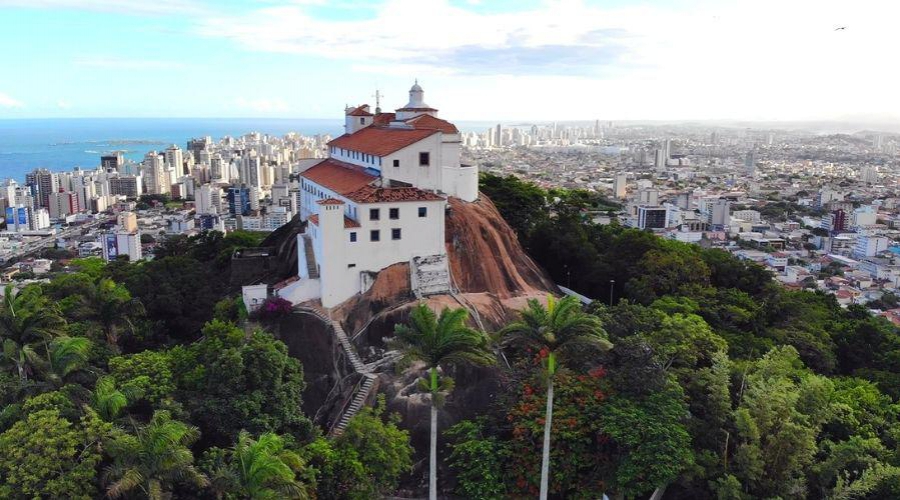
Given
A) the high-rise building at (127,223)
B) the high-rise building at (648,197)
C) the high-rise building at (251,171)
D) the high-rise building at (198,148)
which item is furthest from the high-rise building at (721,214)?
the high-rise building at (198,148)

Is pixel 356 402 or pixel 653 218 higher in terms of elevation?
pixel 356 402

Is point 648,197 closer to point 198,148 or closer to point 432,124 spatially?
point 432,124

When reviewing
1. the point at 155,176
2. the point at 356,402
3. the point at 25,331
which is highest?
the point at 25,331

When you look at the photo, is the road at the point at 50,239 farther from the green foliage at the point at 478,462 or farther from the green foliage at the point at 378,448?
the green foliage at the point at 478,462

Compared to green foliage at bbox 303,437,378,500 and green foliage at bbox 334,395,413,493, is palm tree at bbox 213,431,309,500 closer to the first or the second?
green foliage at bbox 303,437,378,500

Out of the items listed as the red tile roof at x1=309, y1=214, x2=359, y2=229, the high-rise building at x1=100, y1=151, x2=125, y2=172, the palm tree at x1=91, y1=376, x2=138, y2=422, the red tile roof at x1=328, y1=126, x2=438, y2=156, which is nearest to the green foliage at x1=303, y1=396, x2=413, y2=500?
the palm tree at x1=91, y1=376, x2=138, y2=422

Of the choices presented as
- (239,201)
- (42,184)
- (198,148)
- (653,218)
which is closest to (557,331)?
(653,218)

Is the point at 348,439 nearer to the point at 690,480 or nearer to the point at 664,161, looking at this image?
the point at 690,480

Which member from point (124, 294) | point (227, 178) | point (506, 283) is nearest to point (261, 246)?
point (124, 294)
